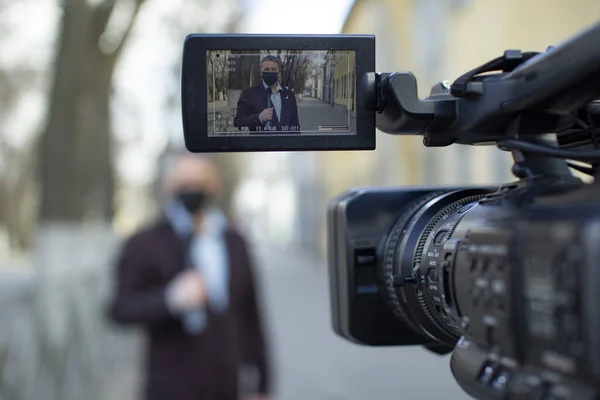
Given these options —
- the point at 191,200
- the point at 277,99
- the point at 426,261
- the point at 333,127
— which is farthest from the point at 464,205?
the point at 191,200

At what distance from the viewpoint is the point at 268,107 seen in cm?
152

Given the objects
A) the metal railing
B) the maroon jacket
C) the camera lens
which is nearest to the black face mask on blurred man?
the maroon jacket

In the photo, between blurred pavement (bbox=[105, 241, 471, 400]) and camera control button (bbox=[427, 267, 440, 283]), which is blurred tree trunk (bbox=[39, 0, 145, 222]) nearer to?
blurred pavement (bbox=[105, 241, 471, 400])

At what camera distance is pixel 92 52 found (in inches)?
298

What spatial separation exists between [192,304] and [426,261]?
7.01ft

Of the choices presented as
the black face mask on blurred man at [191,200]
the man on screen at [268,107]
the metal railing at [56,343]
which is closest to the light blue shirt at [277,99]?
the man on screen at [268,107]

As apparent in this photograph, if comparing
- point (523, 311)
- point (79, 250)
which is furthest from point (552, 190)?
point (79, 250)

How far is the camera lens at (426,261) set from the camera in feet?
5.05

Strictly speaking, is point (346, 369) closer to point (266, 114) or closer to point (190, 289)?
point (190, 289)

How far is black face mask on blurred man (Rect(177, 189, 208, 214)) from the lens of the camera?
424 cm

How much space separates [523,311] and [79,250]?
641cm

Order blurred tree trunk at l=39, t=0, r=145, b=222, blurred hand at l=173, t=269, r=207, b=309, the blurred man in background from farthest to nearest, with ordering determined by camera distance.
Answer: blurred tree trunk at l=39, t=0, r=145, b=222, the blurred man in background, blurred hand at l=173, t=269, r=207, b=309

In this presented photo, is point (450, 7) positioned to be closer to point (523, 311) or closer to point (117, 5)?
point (117, 5)

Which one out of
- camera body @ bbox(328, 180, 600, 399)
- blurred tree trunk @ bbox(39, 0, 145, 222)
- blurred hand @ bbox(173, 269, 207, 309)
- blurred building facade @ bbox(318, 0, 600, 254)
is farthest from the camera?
blurred tree trunk @ bbox(39, 0, 145, 222)
